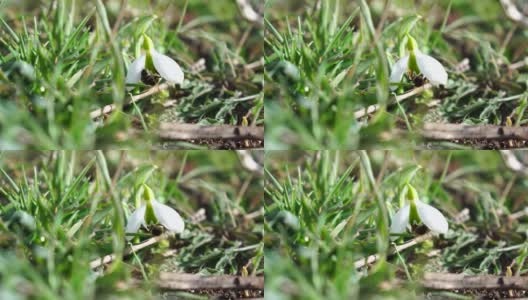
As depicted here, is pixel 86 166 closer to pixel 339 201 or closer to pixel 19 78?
pixel 19 78

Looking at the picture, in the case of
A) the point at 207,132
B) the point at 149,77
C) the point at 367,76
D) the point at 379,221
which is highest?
the point at 367,76

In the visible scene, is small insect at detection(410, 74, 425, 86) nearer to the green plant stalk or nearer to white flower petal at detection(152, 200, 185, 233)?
the green plant stalk

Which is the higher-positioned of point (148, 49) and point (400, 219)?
point (148, 49)

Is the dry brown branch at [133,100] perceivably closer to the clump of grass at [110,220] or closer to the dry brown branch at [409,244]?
the clump of grass at [110,220]

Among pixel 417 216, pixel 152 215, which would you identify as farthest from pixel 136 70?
pixel 417 216

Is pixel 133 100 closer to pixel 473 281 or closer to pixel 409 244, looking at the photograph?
pixel 409 244

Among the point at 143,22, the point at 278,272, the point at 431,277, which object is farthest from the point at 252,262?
the point at 143,22

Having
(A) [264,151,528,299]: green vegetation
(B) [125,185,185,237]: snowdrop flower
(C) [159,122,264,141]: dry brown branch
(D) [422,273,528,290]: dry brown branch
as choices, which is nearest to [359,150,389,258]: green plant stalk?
(A) [264,151,528,299]: green vegetation
